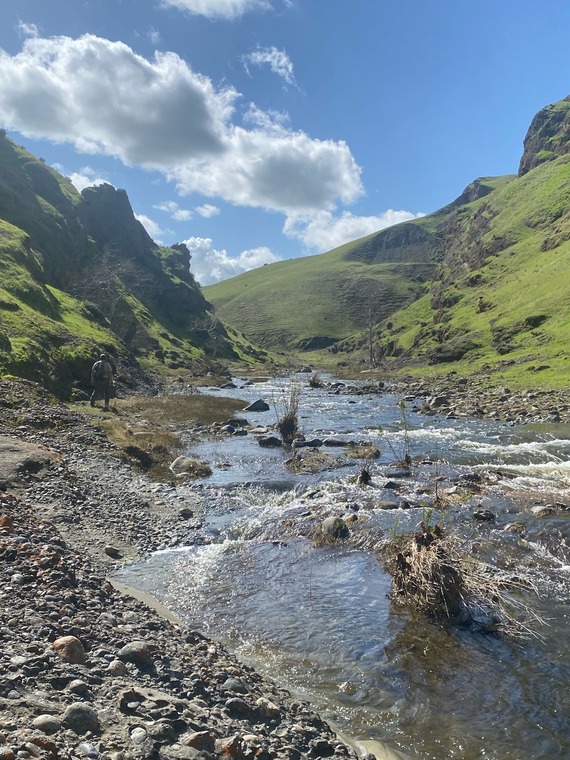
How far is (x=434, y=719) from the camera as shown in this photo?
7.77 metres

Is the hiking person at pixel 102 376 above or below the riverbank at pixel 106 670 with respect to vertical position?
above

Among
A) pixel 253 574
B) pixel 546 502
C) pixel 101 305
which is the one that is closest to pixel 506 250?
pixel 101 305

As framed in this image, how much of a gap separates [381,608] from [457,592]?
1.74 metres

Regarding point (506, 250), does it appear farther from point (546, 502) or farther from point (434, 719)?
point (434, 719)

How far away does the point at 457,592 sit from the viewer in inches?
417

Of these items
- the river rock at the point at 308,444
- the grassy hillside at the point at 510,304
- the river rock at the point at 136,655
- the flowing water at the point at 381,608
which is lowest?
the flowing water at the point at 381,608

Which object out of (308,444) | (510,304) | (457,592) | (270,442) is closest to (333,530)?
(457,592)

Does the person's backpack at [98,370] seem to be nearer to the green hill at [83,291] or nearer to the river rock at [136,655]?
the green hill at [83,291]

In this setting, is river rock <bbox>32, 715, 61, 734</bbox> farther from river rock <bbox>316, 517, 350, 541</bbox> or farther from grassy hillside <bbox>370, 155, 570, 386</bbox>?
grassy hillside <bbox>370, 155, 570, 386</bbox>

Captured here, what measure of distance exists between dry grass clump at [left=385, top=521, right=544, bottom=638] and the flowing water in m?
0.29

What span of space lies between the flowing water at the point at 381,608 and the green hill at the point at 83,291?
67.4 ft

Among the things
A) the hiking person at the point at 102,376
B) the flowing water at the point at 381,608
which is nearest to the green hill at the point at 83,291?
the hiking person at the point at 102,376

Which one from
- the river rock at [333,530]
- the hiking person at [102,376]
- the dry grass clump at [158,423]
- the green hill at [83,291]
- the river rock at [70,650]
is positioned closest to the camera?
the river rock at [70,650]

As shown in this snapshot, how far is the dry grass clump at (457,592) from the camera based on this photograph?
1042cm
